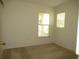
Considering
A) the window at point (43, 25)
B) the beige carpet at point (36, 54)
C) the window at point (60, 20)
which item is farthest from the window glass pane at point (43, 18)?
the beige carpet at point (36, 54)

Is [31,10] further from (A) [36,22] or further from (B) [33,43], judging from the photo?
(B) [33,43]

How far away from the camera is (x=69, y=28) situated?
15.2ft

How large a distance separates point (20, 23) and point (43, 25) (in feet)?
4.90

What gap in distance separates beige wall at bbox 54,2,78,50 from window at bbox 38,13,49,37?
2.73ft

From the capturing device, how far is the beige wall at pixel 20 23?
4.77 meters

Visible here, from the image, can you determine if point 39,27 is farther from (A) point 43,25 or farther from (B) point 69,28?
(B) point 69,28

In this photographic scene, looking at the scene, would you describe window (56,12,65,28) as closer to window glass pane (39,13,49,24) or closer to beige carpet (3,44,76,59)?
window glass pane (39,13,49,24)

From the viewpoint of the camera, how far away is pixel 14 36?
4969 mm

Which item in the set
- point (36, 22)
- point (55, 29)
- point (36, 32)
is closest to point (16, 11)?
point (36, 22)

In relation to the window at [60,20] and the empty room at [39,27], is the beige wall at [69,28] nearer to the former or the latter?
the empty room at [39,27]

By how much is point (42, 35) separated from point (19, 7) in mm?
2142

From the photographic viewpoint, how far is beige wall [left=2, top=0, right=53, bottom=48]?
4.77 m

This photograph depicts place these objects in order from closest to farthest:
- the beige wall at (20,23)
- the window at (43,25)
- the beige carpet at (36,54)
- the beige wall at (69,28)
→ the beige carpet at (36,54)
the beige wall at (69,28)
the beige wall at (20,23)
the window at (43,25)

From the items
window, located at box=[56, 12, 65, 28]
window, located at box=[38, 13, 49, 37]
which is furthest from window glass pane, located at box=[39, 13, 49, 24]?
window, located at box=[56, 12, 65, 28]
